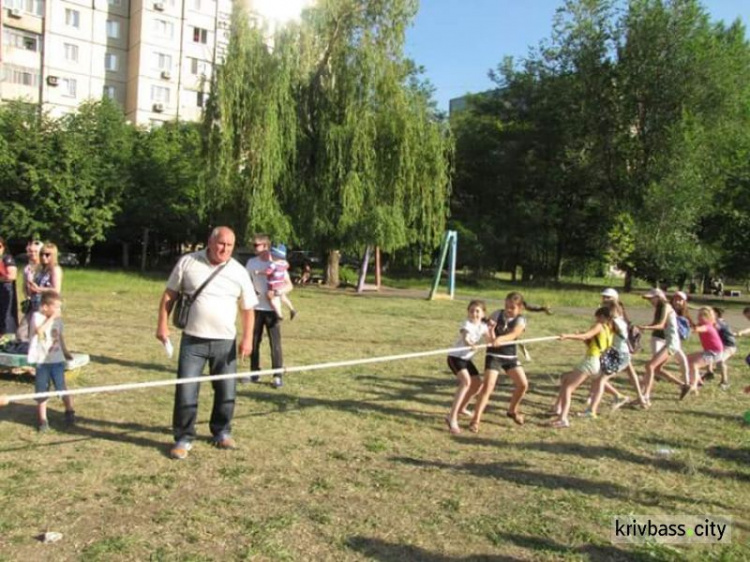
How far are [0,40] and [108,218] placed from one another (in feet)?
66.3

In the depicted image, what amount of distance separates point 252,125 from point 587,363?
744 inches

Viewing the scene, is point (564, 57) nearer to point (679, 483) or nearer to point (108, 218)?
point (108, 218)

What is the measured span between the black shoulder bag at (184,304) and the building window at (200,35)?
51.8 metres

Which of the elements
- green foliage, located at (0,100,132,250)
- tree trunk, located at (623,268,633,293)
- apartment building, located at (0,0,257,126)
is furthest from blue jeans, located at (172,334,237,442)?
apartment building, located at (0,0,257,126)

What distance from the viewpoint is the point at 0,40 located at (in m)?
43.2

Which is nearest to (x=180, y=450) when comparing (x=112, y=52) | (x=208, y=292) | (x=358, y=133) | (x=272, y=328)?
(x=208, y=292)

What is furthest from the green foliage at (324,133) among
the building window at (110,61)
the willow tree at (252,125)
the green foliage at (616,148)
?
the building window at (110,61)

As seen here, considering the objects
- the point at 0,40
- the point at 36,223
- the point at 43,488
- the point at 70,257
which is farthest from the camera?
the point at 0,40

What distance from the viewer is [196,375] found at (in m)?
5.28

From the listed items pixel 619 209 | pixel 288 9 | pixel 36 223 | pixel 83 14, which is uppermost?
pixel 83 14

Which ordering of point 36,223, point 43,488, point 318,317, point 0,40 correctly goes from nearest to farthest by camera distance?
point 43,488 → point 318,317 → point 36,223 → point 0,40

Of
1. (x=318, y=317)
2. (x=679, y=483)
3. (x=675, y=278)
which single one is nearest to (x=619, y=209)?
(x=675, y=278)

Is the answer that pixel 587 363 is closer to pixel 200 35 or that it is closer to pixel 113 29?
pixel 113 29

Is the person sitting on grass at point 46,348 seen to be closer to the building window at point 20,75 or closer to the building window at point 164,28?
the building window at point 20,75
